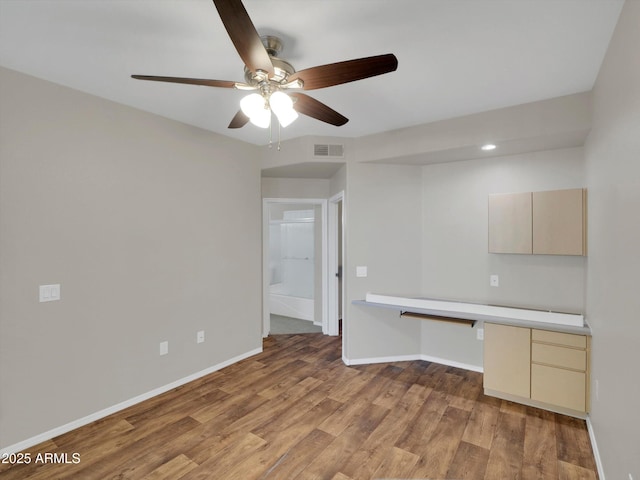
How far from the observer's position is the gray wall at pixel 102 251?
87.4 inches

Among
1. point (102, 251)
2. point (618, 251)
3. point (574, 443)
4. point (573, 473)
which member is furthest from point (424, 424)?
point (102, 251)

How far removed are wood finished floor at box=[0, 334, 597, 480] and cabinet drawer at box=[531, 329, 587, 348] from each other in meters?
0.63

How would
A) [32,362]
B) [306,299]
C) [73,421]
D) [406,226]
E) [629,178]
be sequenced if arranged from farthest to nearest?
[306,299] < [406,226] < [73,421] < [32,362] < [629,178]

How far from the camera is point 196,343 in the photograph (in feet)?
11.0

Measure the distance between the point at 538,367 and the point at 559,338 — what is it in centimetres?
31

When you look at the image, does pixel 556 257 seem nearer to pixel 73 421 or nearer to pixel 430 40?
pixel 430 40

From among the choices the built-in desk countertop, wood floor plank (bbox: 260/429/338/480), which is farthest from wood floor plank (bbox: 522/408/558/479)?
wood floor plank (bbox: 260/429/338/480)

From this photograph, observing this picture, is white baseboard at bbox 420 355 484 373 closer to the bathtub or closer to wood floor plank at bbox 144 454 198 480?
the bathtub

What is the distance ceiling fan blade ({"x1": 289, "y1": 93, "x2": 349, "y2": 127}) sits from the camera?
1.91 meters

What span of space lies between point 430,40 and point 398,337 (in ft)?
10.1

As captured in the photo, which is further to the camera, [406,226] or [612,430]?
[406,226]

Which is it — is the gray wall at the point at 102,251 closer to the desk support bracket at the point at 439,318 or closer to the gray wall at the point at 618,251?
the desk support bracket at the point at 439,318

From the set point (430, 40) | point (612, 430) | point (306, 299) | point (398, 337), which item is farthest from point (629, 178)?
point (306, 299)

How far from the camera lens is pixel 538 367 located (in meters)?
2.71
